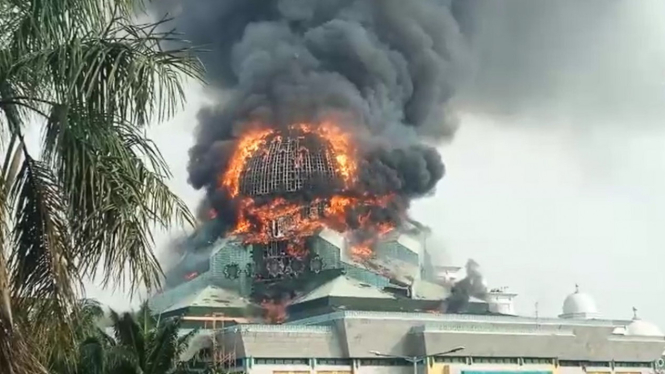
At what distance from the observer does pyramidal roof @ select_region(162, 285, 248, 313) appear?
215 ft

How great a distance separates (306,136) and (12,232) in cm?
7114

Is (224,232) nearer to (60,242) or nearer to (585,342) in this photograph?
(585,342)

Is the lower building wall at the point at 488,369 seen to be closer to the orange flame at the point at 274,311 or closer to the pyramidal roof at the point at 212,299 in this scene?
the orange flame at the point at 274,311

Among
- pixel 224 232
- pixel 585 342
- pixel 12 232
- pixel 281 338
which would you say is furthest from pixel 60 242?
pixel 224 232

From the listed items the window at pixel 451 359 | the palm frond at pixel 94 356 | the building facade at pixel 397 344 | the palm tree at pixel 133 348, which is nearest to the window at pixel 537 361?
the building facade at pixel 397 344

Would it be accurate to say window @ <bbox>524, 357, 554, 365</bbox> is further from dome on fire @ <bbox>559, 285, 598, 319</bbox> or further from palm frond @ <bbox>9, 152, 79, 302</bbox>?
palm frond @ <bbox>9, 152, 79, 302</bbox>

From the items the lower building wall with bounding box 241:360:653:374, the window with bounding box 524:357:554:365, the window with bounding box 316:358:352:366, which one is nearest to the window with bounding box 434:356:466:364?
the lower building wall with bounding box 241:360:653:374

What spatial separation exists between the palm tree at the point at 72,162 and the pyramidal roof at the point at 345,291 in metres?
55.0

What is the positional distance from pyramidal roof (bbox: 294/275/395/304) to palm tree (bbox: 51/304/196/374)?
38.5 m

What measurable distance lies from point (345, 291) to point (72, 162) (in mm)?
56494

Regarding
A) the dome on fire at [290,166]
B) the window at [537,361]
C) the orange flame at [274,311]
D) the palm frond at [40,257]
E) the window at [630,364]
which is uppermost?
the dome on fire at [290,166]

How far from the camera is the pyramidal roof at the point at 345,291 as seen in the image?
→ 206 feet

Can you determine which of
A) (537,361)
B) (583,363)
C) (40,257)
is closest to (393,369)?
(537,361)

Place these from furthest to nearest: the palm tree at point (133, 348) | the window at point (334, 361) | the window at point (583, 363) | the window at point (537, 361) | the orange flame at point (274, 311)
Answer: the orange flame at point (274, 311)
the window at point (583, 363)
the window at point (537, 361)
the window at point (334, 361)
the palm tree at point (133, 348)
